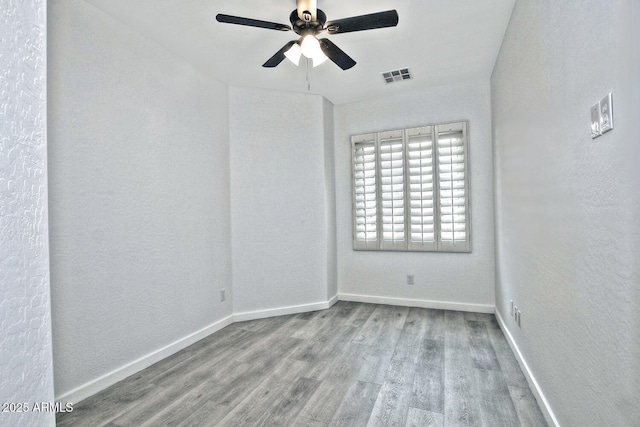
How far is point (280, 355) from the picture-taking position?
282 cm

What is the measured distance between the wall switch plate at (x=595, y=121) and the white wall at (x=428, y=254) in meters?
2.66

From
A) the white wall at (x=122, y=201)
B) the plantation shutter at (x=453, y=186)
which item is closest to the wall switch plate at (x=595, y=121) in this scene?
the plantation shutter at (x=453, y=186)

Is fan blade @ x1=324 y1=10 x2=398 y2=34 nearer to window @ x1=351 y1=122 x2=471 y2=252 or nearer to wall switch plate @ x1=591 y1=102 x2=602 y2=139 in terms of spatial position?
wall switch plate @ x1=591 y1=102 x2=602 y2=139

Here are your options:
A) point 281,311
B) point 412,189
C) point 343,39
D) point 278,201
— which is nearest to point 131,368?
point 281,311

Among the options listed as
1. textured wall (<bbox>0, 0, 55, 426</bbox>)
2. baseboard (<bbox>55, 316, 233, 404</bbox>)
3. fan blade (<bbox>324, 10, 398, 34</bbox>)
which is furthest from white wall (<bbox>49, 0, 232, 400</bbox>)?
textured wall (<bbox>0, 0, 55, 426</bbox>)

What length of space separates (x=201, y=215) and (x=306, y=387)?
192 centimetres

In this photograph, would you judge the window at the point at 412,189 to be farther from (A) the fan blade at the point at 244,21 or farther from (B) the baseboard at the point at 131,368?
(A) the fan blade at the point at 244,21

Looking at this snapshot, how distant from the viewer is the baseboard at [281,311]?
375 centimetres

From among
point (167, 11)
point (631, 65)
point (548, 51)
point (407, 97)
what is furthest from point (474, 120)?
point (167, 11)

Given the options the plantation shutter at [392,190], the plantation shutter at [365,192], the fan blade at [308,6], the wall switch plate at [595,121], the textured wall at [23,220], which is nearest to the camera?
the textured wall at [23,220]

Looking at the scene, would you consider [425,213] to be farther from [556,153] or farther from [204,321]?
Result: [204,321]

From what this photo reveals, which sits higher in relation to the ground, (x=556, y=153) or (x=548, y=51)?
(x=548, y=51)

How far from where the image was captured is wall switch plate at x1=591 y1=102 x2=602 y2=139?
3.93 ft

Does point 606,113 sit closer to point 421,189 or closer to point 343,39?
point 343,39
